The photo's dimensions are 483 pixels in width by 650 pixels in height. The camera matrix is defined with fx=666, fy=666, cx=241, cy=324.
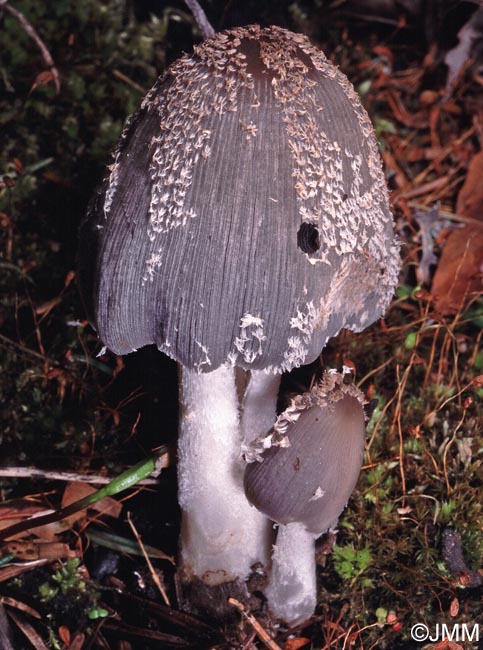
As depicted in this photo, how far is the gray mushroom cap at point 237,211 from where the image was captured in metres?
1.98

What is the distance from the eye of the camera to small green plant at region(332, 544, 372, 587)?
273 centimetres

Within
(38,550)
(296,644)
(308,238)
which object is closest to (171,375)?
(38,550)

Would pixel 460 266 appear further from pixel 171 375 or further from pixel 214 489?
pixel 214 489

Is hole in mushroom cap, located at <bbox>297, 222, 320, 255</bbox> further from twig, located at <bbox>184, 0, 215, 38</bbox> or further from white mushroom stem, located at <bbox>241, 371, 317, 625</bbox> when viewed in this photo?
twig, located at <bbox>184, 0, 215, 38</bbox>

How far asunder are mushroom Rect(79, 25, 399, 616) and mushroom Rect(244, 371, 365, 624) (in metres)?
0.18

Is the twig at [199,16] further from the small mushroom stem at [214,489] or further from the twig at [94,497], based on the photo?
the twig at [94,497]

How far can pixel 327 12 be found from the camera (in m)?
4.18

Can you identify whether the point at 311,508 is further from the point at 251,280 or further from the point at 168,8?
the point at 168,8

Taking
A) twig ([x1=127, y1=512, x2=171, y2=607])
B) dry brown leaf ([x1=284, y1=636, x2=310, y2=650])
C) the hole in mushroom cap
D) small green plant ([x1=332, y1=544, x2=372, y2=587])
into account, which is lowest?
dry brown leaf ([x1=284, y1=636, x2=310, y2=650])

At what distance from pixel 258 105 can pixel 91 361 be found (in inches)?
63.5

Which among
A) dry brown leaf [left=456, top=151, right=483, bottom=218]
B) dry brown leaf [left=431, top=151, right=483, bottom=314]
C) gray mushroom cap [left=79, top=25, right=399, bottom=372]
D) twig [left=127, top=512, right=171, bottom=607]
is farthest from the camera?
dry brown leaf [left=456, top=151, right=483, bottom=218]

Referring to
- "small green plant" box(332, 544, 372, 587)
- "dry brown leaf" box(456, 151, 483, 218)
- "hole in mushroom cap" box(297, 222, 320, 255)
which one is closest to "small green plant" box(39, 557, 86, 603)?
"small green plant" box(332, 544, 372, 587)

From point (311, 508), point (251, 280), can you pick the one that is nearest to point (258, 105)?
point (251, 280)

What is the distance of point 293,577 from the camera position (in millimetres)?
2615
